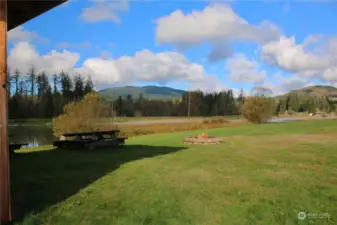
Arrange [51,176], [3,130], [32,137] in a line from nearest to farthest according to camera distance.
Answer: [3,130]
[51,176]
[32,137]

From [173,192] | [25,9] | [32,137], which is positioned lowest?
[32,137]

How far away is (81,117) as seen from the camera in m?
29.6

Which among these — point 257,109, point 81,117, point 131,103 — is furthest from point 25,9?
point 131,103

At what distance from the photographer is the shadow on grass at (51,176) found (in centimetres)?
530

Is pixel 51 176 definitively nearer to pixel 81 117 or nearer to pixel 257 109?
pixel 81 117

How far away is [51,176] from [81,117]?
908 inches

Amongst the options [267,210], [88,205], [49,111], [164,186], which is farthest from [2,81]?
[49,111]

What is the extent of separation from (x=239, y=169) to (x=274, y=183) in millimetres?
1456

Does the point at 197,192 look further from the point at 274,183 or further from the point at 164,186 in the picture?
the point at 274,183

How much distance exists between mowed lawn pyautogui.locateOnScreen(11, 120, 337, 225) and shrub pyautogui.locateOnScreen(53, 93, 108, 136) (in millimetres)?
20412

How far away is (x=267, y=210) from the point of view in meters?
5.22

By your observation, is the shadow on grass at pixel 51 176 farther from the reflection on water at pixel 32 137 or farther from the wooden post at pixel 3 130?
the reflection on water at pixel 32 137

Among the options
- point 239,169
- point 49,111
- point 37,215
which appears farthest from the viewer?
point 49,111

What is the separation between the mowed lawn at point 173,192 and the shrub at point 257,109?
29435mm
